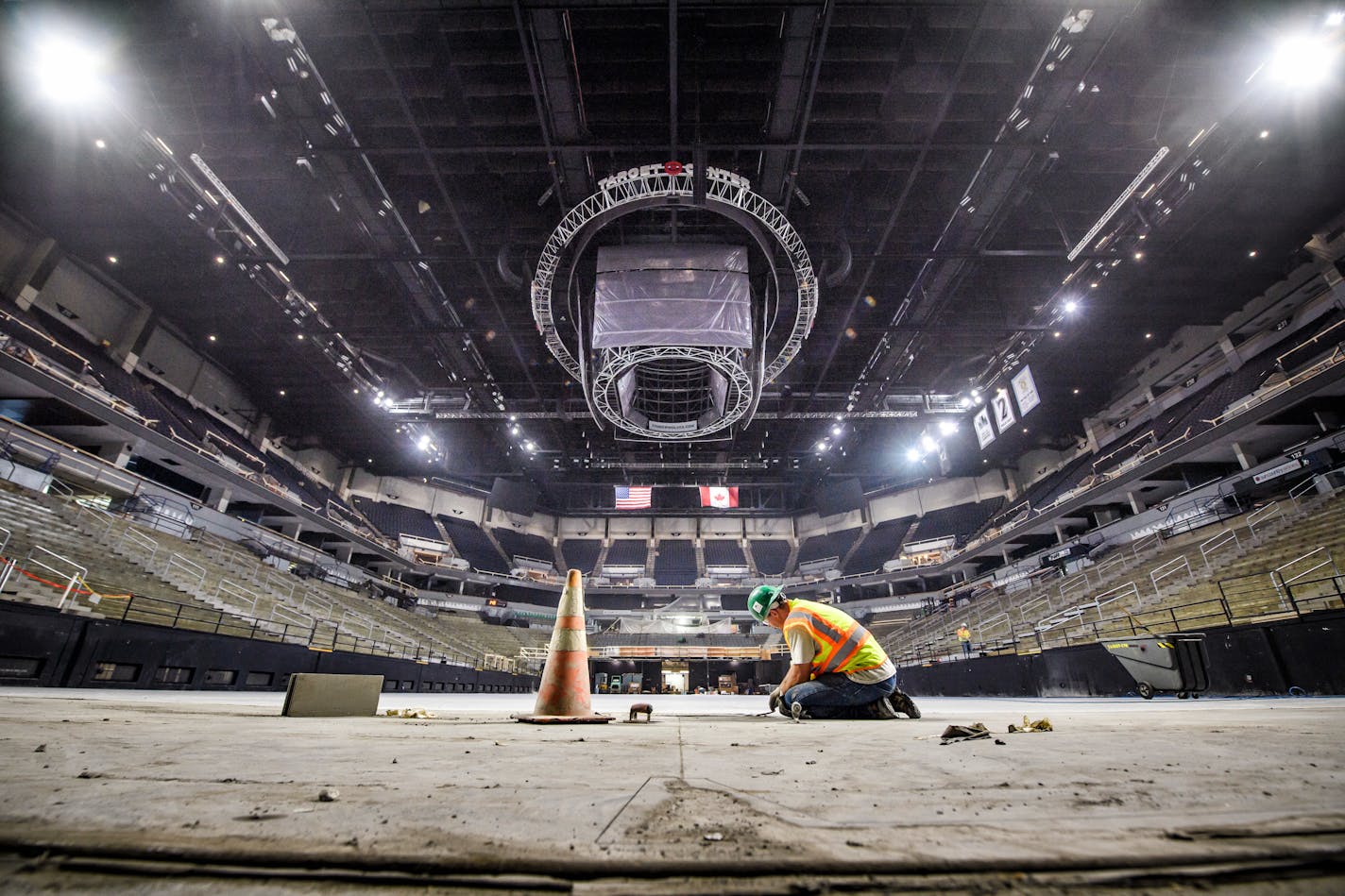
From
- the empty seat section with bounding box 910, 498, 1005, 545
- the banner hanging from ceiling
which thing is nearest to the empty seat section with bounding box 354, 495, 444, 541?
the empty seat section with bounding box 910, 498, 1005, 545

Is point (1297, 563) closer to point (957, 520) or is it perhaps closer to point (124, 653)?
point (124, 653)

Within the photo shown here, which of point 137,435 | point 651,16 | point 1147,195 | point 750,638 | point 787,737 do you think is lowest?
point 787,737

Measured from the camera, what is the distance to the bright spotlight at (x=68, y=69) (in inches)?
412

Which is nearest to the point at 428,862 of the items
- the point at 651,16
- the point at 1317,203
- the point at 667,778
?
the point at 667,778

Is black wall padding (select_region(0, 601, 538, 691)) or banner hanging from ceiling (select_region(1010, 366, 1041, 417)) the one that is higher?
banner hanging from ceiling (select_region(1010, 366, 1041, 417))

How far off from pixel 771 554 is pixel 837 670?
38.2m

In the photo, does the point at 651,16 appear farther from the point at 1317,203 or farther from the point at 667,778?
the point at 1317,203

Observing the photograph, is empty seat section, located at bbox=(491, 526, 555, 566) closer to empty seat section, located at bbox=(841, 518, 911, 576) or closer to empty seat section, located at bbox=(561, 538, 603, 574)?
empty seat section, located at bbox=(561, 538, 603, 574)

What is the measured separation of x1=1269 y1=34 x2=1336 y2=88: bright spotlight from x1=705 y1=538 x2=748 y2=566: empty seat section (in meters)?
34.7

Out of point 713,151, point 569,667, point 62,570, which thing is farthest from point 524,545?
point 569,667

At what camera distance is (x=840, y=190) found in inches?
536

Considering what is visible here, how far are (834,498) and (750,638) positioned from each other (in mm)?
11787

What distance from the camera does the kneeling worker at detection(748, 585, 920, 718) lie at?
414 cm

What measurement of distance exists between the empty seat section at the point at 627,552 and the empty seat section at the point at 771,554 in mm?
8715
